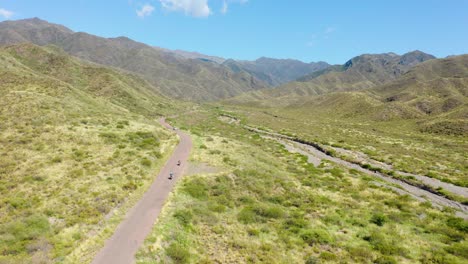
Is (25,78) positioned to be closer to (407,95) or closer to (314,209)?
(314,209)

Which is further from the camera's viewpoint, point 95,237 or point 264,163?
point 264,163

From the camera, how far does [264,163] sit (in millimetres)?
41281

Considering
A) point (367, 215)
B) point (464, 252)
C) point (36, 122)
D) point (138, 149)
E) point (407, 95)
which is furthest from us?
point (407, 95)

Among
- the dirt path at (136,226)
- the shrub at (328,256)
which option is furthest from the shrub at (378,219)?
the dirt path at (136,226)

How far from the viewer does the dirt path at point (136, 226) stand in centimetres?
1545

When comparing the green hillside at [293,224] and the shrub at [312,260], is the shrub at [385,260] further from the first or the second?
the shrub at [312,260]

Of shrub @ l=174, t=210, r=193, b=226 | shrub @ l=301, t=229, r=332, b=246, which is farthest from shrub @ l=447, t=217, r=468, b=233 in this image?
shrub @ l=174, t=210, r=193, b=226

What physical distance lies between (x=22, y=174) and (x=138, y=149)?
14.0m

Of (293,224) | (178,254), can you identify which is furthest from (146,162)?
(293,224)

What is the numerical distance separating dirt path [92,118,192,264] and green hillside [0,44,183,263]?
2.41 feet

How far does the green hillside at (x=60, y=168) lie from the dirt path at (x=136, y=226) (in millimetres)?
733

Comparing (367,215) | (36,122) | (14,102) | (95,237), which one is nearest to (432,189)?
(367,215)

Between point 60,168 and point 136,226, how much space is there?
14544 millimetres

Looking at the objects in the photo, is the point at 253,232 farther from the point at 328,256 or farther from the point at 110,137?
the point at 110,137
